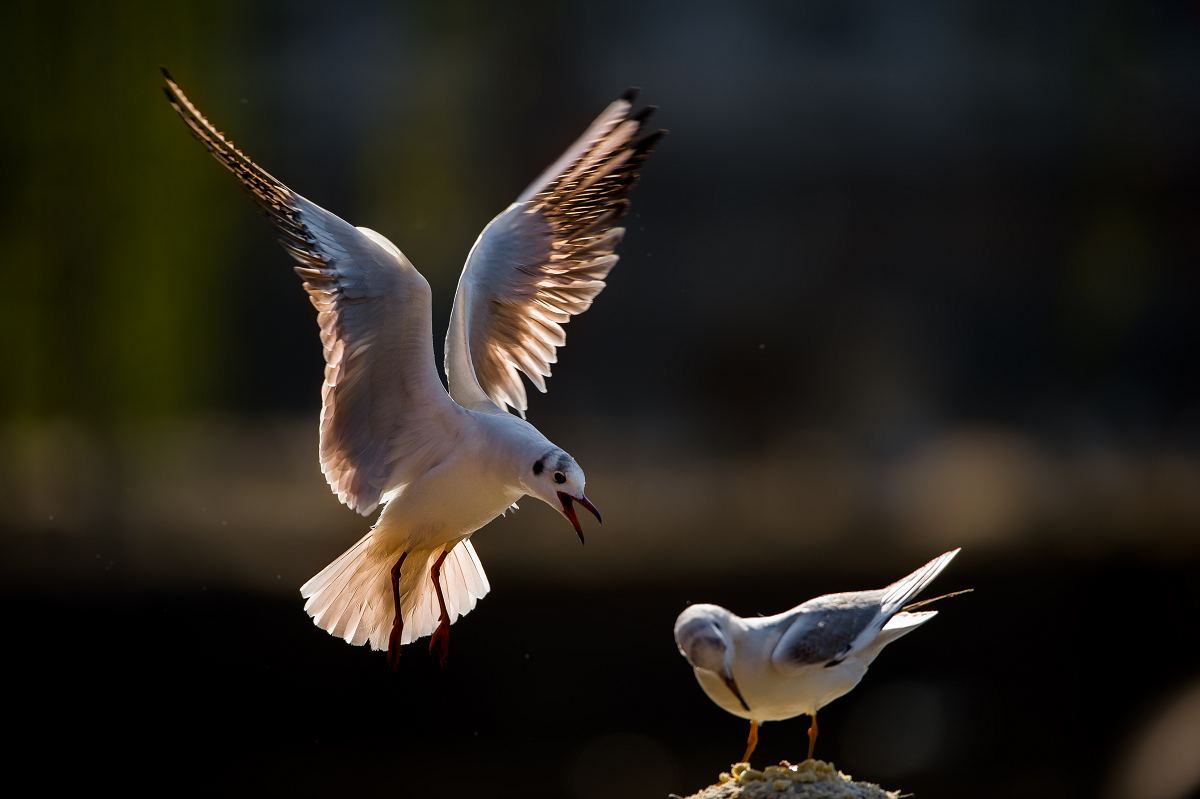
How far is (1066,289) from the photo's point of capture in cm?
690

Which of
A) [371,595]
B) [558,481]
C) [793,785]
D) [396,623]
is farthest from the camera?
[371,595]

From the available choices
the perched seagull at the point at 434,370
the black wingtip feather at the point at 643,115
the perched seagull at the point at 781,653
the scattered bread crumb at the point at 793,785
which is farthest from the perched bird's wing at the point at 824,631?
the black wingtip feather at the point at 643,115

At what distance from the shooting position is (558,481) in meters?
1.80

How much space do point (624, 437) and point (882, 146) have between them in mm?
2544

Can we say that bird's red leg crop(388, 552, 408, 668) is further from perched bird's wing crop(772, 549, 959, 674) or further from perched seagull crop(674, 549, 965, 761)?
perched bird's wing crop(772, 549, 959, 674)

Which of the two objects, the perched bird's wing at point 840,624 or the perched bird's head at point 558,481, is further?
the perched bird's head at point 558,481

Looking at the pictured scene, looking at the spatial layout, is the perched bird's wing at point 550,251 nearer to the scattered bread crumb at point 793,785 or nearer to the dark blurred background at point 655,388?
the scattered bread crumb at point 793,785

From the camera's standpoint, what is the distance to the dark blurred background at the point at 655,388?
4.38 metres

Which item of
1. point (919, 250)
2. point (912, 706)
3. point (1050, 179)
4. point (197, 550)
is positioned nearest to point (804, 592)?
point (912, 706)

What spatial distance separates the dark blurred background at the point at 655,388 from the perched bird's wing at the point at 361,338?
96.5 inches

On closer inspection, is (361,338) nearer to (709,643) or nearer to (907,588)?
(709,643)

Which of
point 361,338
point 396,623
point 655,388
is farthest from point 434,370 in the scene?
point 655,388

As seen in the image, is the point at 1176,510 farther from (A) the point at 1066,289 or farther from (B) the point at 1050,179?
(B) the point at 1050,179

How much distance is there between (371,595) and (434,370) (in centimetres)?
55
